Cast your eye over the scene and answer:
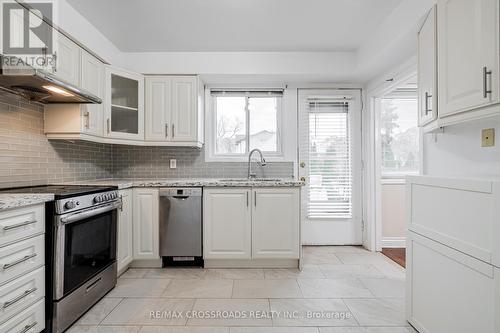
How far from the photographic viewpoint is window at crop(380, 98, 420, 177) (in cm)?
375

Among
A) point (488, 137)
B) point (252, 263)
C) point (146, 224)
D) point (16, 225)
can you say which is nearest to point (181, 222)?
point (146, 224)

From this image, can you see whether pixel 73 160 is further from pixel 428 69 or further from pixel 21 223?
pixel 428 69

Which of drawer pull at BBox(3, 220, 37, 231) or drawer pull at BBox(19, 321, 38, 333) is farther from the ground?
drawer pull at BBox(3, 220, 37, 231)

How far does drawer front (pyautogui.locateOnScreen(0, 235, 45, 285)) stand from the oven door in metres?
0.09

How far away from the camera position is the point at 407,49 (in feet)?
8.18

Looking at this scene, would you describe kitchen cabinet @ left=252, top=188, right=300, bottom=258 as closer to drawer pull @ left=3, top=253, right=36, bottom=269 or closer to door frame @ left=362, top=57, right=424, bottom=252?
door frame @ left=362, top=57, right=424, bottom=252

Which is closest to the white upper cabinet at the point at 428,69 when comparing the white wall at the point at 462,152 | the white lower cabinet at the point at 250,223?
the white wall at the point at 462,152

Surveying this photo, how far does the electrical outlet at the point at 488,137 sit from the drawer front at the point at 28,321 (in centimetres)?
295

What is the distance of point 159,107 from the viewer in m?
3.12

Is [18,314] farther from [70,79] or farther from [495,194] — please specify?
[495,194]

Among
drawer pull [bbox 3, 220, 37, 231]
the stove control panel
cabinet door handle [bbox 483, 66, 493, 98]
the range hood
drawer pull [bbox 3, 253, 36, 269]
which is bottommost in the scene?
drawer pull [bbox 3, 253, 36, 269]

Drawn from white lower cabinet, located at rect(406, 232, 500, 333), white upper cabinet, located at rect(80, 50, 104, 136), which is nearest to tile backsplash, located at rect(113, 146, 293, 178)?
white upper cabinet, located at rect(80, 50, 104, 136)

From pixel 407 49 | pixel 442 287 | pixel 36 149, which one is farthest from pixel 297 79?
pixel 36 149

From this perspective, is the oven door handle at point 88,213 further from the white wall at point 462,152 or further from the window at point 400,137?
the window at point 400,137
